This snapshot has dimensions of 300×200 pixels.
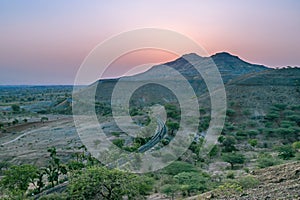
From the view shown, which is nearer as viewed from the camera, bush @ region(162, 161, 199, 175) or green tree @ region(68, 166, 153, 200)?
green tree @ region(68, 166, 153, 200)

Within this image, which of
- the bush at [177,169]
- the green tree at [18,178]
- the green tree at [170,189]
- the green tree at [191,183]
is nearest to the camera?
the green tree at [170,189]

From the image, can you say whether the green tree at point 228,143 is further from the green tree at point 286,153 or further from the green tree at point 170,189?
the green tree at point 170,189

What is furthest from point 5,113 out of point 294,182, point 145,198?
point 294,182

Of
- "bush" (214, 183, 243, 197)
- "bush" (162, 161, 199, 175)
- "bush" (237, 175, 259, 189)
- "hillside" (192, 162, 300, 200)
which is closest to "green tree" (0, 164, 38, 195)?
"bush" (162, 161, 199, 175)

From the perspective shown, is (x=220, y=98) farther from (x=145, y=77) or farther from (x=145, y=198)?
(x=145, y=77)

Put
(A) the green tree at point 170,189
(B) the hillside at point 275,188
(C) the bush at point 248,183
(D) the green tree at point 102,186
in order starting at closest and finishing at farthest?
(B) the hillside at point 275,188, (C) the bush at point 248,183, (D) the green tree at point 102,186, (A) the green tree at point 170,189

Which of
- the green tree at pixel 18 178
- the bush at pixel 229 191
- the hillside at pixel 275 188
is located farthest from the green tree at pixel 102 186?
the green tree at pixel 18 178

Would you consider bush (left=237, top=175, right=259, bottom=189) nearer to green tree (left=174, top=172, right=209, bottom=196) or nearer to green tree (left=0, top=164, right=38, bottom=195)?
green tree (left=174, top=172, right=209, bottom=196)

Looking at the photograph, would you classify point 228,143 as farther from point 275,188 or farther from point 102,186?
point 275,188

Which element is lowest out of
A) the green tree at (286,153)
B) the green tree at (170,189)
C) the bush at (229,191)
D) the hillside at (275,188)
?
the green tree at (170,189)

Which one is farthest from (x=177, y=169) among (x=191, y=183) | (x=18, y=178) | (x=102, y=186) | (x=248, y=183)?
(x=18, y=178)

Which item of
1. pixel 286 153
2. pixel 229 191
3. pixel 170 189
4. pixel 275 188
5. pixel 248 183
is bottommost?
pixel 170 189

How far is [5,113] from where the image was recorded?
273 feet

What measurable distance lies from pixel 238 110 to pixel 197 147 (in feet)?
68.6
